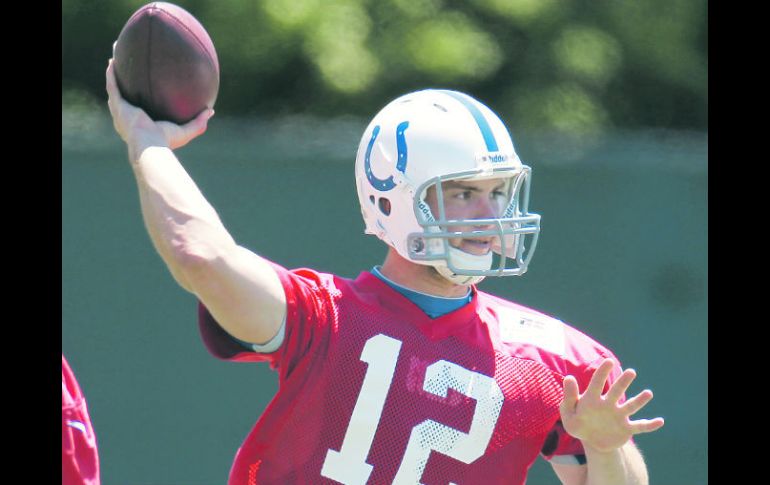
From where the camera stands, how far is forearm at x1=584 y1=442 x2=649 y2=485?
11.7 ft

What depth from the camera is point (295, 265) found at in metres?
6.84

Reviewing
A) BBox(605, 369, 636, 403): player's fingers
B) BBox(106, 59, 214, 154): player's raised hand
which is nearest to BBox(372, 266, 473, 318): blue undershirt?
BBox(605, 369, 636, 403): player's fingers

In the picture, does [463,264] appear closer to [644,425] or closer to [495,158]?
[495,158]

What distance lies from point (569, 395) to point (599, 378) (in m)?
0.08

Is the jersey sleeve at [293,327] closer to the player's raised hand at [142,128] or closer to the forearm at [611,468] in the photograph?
the player's raised hand at [142,128]

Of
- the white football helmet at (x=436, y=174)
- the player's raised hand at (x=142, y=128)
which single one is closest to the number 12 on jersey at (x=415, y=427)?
the white football helmet at (x=436, y=174)

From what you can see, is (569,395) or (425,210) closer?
(569,395)

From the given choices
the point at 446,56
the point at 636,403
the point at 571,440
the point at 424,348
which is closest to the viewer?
the point at 636,403

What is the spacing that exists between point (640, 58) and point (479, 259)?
5.94 metres

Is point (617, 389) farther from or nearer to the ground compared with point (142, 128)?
nearer to the ground

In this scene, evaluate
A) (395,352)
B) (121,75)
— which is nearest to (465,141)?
(395,352)

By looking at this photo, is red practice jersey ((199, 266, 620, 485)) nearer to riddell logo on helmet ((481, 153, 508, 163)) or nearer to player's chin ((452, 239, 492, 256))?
player's chin ((452, 239, 492, 256))

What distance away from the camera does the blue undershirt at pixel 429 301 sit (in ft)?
11.9

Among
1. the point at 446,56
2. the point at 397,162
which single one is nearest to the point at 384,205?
the point at 397,162
